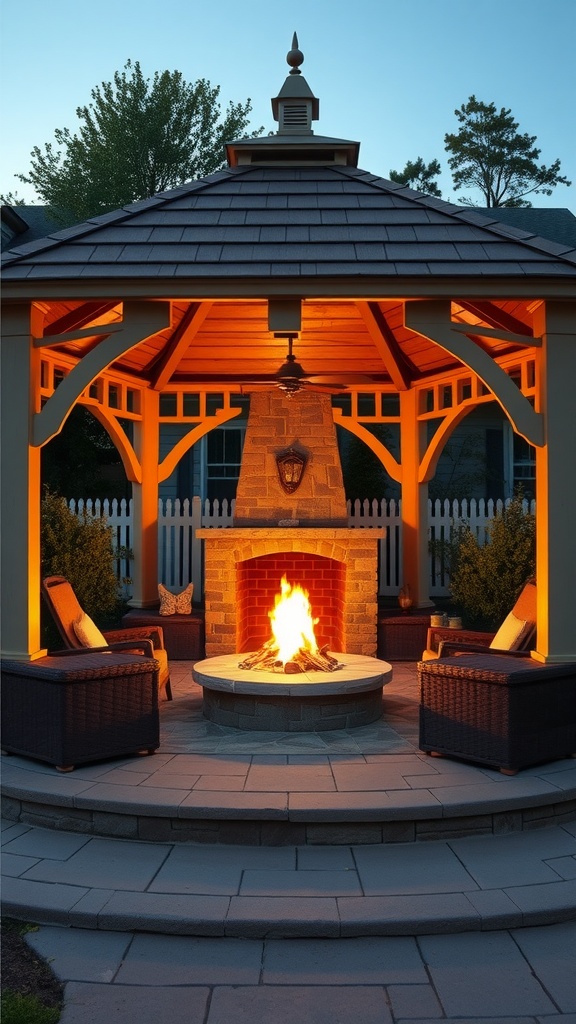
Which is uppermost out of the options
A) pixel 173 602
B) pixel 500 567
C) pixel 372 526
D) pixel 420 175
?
pixel 420 175

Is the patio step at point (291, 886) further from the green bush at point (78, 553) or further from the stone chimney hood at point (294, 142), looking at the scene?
the stone chimney hood at point (294, 142)

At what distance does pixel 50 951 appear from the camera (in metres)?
3.57

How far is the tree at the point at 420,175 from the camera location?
22.6 m

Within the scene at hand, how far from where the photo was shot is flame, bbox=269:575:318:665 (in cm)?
679

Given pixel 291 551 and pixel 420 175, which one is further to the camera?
pixel 420 175

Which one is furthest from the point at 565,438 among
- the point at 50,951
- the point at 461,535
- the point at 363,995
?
the point at 461,535

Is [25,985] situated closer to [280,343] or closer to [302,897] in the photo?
[302,897]

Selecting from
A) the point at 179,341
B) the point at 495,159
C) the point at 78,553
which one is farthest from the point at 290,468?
the point at 495,159

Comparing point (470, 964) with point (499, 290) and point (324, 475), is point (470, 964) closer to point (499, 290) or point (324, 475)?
point (499, 290)

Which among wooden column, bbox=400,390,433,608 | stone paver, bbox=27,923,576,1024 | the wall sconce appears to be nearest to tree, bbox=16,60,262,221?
wooden column, bbox=400,390,433,608

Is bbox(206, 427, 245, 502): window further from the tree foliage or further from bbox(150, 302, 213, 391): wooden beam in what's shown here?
bbox(150, 302, 213, 391): wooden beam

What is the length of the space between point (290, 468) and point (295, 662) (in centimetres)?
342

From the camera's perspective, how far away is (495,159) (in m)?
23.1

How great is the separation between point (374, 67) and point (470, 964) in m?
11.4
